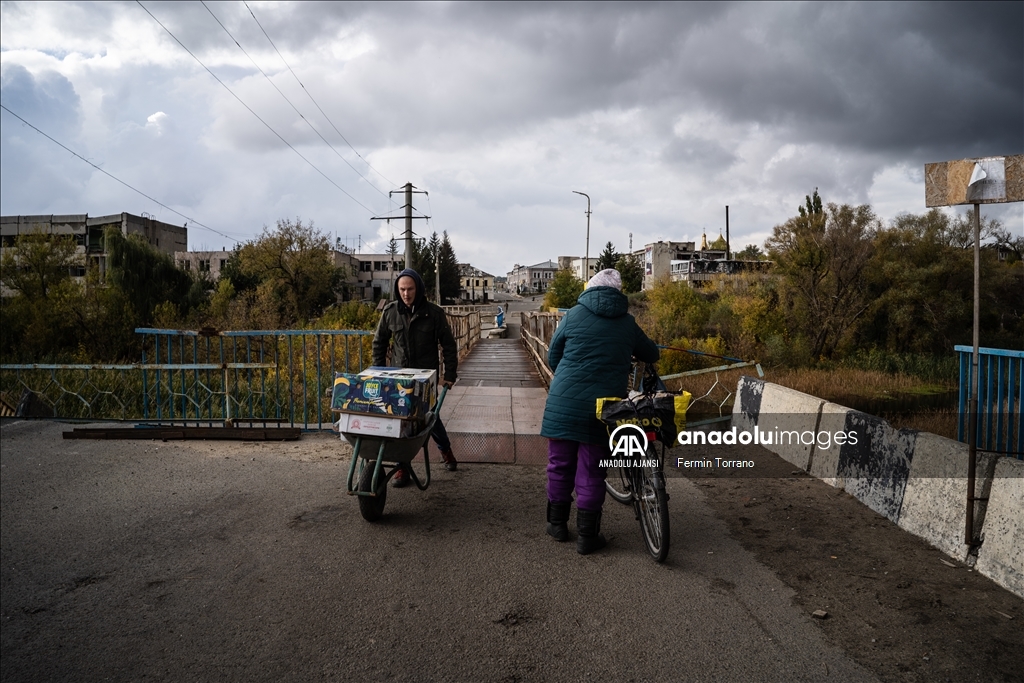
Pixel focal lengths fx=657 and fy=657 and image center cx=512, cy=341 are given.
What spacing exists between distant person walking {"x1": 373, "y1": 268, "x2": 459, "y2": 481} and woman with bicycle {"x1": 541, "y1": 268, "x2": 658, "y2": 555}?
5.31ft

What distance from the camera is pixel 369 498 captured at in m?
4.89

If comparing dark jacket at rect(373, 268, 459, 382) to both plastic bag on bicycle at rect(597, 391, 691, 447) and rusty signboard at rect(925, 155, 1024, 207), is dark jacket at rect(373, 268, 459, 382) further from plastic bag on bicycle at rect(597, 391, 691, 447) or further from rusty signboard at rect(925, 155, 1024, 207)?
rusty signboard at rect(925, 155, 1024, 207)

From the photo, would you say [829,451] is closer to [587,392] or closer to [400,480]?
[587,392]

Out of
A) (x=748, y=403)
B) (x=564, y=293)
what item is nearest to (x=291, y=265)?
(x=564, y=293)

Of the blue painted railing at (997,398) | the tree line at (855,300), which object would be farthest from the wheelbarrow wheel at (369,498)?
the tree line at (855,300)

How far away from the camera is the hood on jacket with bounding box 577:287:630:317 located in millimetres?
4480

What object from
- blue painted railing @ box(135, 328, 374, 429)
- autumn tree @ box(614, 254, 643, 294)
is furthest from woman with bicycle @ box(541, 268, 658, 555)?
autumn tree @ box(614, 254, 643, 294)

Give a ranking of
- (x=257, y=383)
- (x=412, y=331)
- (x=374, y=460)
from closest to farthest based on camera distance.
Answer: (x=374, y=460)
(x=412, y=331)
(x=257, y=383)

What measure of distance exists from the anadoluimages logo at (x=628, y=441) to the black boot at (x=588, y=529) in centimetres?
44

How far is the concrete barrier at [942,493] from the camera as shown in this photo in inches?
167

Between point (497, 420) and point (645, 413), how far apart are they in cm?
456

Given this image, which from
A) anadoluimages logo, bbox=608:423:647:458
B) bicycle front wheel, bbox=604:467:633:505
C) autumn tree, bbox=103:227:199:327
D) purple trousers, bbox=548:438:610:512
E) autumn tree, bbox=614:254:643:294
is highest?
autumn tree, bbox=614:254:643:294

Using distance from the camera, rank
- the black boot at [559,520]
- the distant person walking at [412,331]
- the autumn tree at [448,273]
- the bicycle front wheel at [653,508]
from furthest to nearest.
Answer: the autumn tree at [448,273] < the distant person walking at [412,331] < the black boot at [559,520] < the bicycle front wheel at [653,508]

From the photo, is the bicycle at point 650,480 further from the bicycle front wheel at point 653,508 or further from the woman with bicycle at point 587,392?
the woman with bicycle at point 587,392
